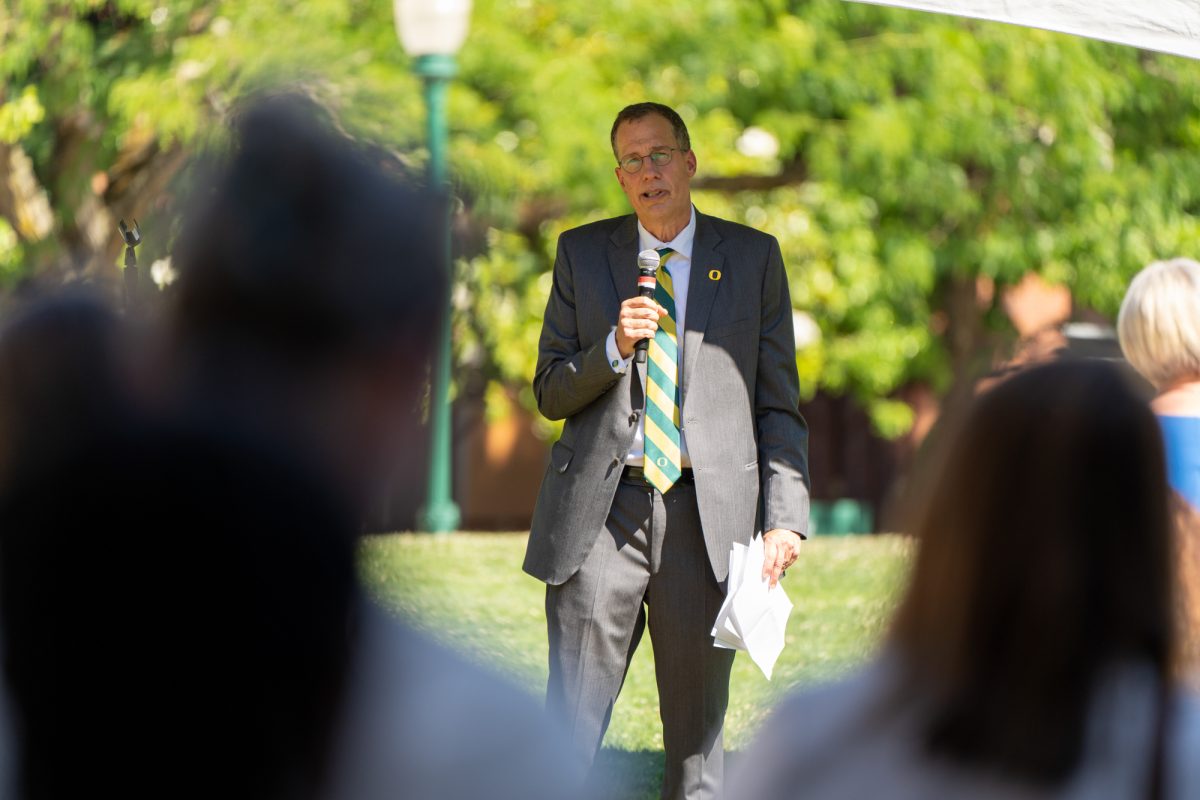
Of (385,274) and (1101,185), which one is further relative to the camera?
(1101,185)

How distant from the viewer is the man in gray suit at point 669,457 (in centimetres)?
386

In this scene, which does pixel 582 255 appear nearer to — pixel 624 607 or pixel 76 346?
pixel 624 607

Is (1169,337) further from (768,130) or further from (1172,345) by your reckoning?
(768,130)

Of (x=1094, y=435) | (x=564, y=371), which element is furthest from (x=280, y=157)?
(x=564, y=371)

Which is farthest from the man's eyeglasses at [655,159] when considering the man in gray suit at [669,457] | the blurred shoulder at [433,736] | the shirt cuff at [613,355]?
the blurred shoulder at [433,736]

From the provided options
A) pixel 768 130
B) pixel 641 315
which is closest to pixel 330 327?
pixel 641 315

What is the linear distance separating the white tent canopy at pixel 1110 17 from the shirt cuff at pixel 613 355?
0.98m

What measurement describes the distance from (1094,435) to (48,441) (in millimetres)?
1063

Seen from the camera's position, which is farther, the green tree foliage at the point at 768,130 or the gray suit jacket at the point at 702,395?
the green tree foliage at the point at 768,130

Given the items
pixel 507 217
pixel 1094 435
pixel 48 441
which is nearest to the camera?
pixel 48 441

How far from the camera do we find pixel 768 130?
13.7 meters

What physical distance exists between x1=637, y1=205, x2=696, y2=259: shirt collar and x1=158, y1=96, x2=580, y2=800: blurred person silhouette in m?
2.42

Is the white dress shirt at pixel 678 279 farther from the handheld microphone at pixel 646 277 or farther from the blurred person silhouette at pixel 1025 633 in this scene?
the blurred person silhouette at pixel 1025 633

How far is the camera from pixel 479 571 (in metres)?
9.91
